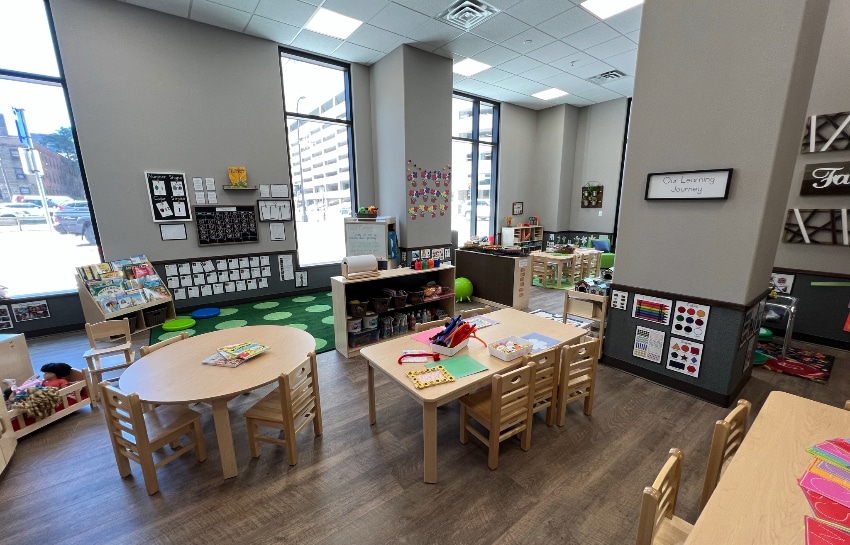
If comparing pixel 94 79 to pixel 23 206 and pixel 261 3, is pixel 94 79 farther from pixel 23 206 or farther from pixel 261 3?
pixel 261 3

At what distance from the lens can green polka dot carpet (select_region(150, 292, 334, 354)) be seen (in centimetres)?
414

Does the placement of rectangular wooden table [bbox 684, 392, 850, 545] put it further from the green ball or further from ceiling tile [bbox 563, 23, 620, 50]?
ceiling tile [bbox 563, 23, 620, 50]

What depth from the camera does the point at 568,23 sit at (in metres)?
4.44

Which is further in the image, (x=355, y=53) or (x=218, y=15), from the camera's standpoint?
(x=355, y=53)

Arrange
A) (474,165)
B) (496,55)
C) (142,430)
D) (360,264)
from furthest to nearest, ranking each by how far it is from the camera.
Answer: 1. (474,165)
2. (496,55)
3. (360,264)
4. (142,430)

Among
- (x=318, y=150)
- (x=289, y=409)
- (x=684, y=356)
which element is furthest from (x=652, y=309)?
(x=318, y=150)

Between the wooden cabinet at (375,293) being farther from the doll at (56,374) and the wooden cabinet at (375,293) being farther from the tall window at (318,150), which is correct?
the tall window at (318,150)

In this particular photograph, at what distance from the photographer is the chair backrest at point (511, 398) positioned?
1936mm

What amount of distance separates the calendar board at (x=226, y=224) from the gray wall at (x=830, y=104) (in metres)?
6.75

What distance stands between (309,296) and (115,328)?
2.86 meters

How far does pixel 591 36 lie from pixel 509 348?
16.3ft

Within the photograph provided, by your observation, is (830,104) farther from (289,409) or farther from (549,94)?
(289,409)

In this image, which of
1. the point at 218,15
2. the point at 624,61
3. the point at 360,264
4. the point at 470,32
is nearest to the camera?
the point at 360,264

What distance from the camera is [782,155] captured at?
7.91 feet
